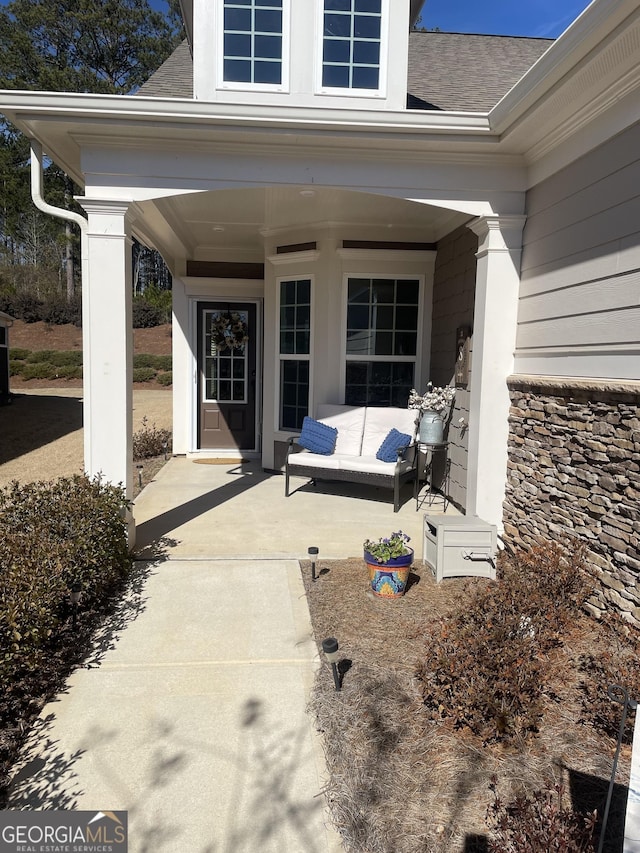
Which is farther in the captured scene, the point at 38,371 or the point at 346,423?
the point at 38,371

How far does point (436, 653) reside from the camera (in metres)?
2.34

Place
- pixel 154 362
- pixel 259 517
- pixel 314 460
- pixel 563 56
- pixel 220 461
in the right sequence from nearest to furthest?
pixel 563 56
pixel 259 517
pixel 314 460
pixel 220 461
pixel 154 362

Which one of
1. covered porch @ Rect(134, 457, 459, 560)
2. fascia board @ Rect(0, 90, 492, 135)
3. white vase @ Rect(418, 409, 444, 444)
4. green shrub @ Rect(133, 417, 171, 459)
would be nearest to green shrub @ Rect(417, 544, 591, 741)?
covered porch @ Rect(134, 457, 459, 560)

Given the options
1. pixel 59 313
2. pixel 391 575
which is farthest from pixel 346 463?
pixel 59 313

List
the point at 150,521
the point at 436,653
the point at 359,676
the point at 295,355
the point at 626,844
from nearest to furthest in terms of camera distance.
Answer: the point at 626,844, the point at 436,653, the point at 359,676, the point at 150,521, the point at 295,355

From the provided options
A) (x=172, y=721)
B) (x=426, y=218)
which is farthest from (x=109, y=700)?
(x=426, y=218)

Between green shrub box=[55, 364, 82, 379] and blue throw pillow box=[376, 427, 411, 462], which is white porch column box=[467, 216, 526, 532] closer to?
blue throw pillow box=[376, 427, 411, 462]

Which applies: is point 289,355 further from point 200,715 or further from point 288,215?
point 200,715

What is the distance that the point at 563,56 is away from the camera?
2916 mm

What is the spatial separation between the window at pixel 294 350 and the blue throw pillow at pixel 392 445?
53.9 inches

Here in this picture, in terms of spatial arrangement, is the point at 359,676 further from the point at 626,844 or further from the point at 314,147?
the point at 314,147

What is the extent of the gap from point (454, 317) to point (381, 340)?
40.4 inches

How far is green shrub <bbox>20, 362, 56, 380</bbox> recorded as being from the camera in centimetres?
2028

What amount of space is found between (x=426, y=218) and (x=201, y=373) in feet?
12.6
